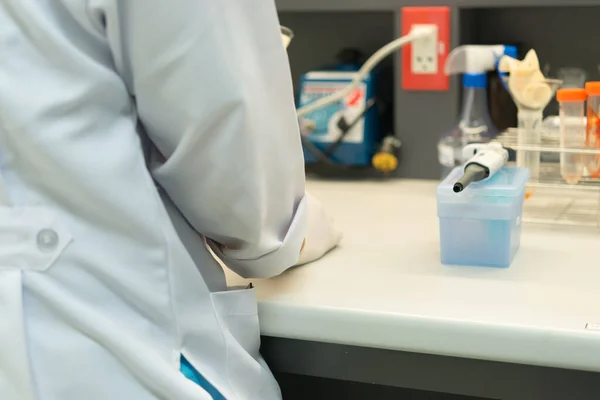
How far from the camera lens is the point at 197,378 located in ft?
2.67

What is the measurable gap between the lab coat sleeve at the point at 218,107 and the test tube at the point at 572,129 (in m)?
0.47

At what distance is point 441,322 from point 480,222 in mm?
199

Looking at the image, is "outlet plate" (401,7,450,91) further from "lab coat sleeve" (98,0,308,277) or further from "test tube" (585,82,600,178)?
"lab coat sleeve" (98,0,308,277)

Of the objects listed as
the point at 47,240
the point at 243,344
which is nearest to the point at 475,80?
the point at 243,344

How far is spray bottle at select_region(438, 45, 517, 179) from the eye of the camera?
51.6 inches

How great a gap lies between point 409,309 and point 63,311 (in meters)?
0.34

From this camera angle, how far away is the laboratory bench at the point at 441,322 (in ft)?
2.69

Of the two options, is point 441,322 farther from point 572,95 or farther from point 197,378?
point 572,95

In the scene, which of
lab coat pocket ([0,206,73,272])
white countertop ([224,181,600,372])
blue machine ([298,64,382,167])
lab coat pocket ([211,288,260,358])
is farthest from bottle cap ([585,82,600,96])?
lab coat pocket ([0,206,73,272])

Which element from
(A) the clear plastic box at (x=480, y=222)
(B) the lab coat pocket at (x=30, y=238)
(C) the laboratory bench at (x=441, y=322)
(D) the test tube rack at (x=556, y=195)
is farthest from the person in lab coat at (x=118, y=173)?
(D) the test tube rack at (x=556, y=195)

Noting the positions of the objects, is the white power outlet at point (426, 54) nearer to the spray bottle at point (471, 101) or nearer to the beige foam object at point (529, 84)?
the spray bottle at point (471, 101)

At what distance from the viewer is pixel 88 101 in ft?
2.49

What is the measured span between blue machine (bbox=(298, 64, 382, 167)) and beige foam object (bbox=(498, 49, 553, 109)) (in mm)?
343

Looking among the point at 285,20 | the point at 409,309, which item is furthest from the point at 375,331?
the point at 285,20
